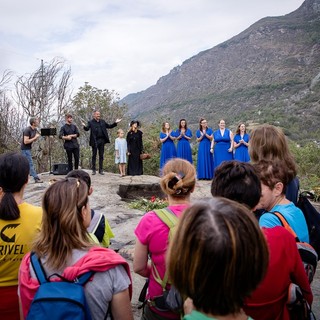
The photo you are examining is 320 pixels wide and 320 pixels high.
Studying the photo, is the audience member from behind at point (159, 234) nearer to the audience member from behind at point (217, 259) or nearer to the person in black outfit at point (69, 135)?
the audience member from behind at point (217, 259)

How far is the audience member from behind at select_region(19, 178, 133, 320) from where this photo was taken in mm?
1620

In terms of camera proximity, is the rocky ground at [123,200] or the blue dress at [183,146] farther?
the blue dress at [183,146]

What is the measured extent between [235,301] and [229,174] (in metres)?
0.81

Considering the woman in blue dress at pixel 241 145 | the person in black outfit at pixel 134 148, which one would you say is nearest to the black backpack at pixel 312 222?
the woman in blue dress at pixel 241 145

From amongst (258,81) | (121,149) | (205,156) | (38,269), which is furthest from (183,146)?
(258,81)

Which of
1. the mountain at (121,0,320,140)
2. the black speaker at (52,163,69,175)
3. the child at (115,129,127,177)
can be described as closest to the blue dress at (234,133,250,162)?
the child at (115,129,127,177)

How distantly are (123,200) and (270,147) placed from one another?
6580 millimetres

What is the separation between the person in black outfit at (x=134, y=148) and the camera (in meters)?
11.1

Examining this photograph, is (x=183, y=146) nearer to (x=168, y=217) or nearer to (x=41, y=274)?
(x=168, y=217)

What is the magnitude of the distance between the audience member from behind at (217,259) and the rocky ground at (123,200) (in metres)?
2.21

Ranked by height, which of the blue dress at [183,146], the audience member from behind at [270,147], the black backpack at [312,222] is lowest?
the blue dress at [183,146]

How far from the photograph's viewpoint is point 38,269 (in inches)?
65.6

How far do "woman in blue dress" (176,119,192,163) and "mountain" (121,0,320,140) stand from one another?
19732 millimetres

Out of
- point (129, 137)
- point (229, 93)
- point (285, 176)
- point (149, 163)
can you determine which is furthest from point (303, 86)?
point (285, 176)
